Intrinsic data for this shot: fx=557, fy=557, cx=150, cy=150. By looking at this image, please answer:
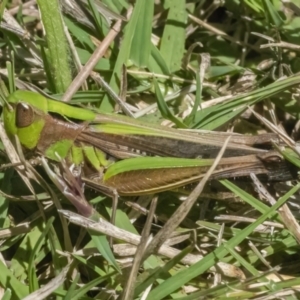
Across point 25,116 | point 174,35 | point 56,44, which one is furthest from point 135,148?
point 174,35

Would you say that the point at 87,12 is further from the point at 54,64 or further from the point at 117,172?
the point at 117,172

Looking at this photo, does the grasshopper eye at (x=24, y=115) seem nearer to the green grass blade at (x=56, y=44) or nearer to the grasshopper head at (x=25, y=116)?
the grasshopper head at (x=25, y=116)

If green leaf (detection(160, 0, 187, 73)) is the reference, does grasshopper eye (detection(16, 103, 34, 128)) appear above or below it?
below

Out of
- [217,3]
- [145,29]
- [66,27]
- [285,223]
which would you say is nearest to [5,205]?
[66,27]

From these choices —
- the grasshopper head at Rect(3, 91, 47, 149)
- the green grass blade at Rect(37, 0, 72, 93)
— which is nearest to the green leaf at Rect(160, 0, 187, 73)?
the green grass blade at Rect(37, 0, 72, 93)

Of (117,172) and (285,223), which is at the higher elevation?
(117,172)

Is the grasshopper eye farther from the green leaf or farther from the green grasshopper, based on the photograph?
the green leaf

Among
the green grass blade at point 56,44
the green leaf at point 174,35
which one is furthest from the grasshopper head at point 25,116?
the green leaf at point 174,35
